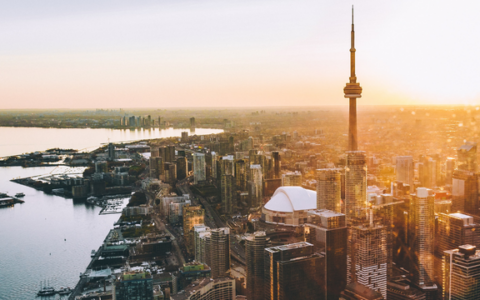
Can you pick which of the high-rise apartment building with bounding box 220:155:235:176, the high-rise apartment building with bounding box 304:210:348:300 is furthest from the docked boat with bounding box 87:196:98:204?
the high-rise apartment building with bounding box 304:210:348:300

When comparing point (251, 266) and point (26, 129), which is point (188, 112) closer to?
point (26, 129)

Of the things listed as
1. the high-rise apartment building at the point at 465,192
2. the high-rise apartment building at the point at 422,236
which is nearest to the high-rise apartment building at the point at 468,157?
the high-rise apartment building at the point at 465,192

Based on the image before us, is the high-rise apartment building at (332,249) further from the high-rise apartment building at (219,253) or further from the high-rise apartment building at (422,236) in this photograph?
the high-rise apartment building at (219,253)

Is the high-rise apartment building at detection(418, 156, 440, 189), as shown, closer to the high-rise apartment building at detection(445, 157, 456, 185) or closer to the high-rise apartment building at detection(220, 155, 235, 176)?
the high-rise apartment building at detection(445, 157, 456, 185)

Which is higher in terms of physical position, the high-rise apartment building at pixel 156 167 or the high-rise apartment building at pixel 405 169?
the high-rise apartment building at pixel 405 169

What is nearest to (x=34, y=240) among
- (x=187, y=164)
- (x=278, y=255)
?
(x=278, y=255)
